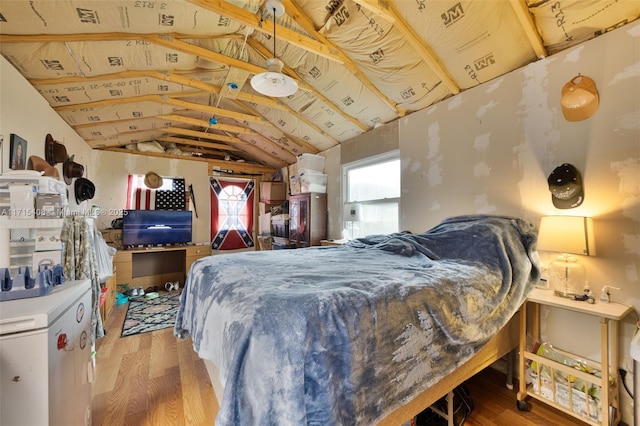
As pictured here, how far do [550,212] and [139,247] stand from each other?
5485mm

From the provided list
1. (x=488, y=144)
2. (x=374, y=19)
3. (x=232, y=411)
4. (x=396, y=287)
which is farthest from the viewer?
(x=488, y=144)

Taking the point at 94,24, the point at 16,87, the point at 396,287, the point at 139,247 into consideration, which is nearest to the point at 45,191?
the point at 16,87

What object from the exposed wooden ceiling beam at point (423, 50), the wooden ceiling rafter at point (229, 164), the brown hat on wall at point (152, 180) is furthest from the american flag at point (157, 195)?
the exposed wooden ceiling beam at point (423, 50)

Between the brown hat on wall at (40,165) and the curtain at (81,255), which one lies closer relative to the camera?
the curtain at (81,255)

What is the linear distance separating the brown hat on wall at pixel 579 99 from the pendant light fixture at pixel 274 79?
1.96 meters

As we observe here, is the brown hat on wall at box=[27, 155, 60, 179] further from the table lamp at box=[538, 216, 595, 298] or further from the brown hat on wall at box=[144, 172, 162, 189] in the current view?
the table lamp at box=[538, 216, 595, 298]

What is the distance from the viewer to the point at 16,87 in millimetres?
2100

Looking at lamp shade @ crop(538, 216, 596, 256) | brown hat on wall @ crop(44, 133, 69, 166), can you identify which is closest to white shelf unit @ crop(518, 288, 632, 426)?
lamp shade @ crop(538, 216, 596, 256)

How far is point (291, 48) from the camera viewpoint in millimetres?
2760

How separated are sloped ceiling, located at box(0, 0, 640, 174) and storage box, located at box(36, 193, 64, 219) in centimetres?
111

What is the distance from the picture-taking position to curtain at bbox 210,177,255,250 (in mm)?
5656

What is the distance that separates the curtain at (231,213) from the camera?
566 centimetres

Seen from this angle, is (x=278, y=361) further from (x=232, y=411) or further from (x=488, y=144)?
(x=488, y=144)

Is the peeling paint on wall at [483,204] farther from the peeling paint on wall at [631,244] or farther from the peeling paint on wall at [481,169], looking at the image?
the peeling paint on wall at [631,244]
